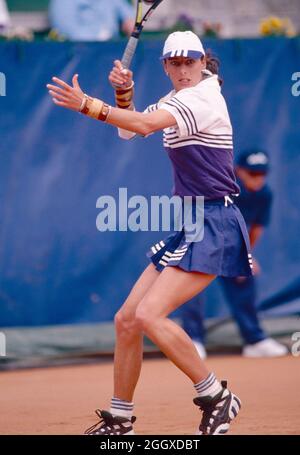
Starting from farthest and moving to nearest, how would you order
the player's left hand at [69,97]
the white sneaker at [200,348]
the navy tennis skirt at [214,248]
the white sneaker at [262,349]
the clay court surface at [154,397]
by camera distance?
the white sneaker at [262,349] → the white sneaker at [200,348] → the clay court surface at [154,397] → the navy tennis skirt at [214,248] → the player's left hand at [69,97]

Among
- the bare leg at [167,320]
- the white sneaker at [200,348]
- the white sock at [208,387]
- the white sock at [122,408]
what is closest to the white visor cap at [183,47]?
the bare leg at [167,320]

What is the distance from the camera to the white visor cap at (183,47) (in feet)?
18.5

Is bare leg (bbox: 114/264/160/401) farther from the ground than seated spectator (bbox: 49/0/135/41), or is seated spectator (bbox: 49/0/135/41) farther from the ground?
seated spectator (bbox: 49/0/135/41)

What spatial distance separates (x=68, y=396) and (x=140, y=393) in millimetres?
449

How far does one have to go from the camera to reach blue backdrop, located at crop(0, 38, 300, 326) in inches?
334

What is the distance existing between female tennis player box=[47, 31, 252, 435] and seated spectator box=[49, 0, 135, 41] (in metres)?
5.23

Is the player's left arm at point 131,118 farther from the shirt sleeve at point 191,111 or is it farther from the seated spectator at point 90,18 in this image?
the seated spectator at point 90,18

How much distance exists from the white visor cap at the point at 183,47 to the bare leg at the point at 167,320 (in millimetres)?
1014

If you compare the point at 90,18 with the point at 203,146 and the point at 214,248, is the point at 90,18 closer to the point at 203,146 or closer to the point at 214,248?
the point at 203,146

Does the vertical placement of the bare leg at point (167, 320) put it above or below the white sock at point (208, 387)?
above

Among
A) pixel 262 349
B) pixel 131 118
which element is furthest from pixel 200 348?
pixel 131 118

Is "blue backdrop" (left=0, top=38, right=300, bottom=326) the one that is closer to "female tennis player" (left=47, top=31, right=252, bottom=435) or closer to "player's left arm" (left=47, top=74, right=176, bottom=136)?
"female tennis player" (left=47, top=31, right=252, bottom=435)

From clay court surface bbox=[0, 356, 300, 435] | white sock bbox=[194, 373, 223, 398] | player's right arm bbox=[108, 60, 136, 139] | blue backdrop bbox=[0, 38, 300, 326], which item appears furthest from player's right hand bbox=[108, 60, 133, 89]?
blue backdrop bbox=[0, 38, 300, 326]
